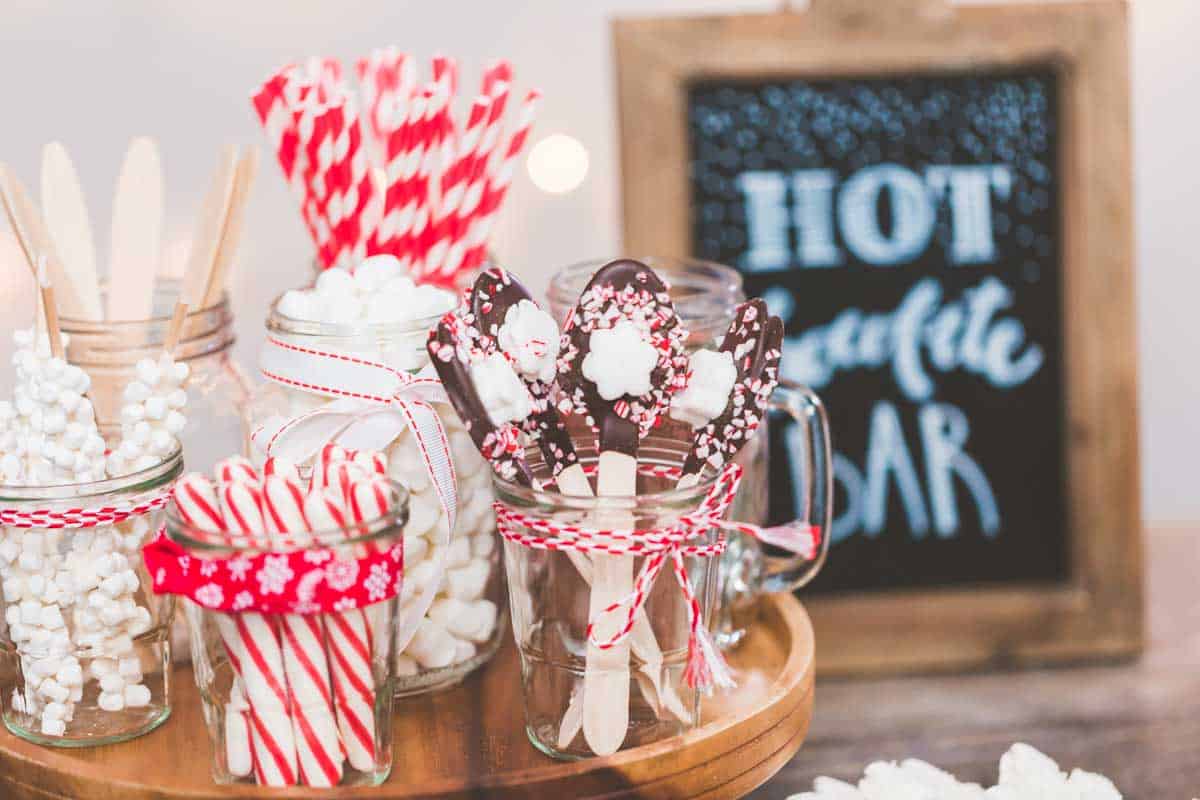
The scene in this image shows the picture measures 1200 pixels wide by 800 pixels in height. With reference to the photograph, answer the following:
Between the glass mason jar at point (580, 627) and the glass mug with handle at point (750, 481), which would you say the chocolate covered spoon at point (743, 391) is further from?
the glass mug with handle at point (750, 481)

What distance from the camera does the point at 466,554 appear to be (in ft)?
2.48

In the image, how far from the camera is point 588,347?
0.63 meters

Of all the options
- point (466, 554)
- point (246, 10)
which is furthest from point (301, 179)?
point (246, 10)

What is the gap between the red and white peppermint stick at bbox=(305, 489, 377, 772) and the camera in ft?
2.00

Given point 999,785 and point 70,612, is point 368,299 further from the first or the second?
point 999,785

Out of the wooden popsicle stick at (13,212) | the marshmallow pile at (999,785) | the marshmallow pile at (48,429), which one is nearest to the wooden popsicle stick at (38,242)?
the wooden popsicle stick at (13,212)

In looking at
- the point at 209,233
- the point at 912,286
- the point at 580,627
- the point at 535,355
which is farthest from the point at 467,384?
the point at 912,286

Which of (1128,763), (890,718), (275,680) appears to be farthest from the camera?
(890,718)

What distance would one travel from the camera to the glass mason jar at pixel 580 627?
26.5 inches

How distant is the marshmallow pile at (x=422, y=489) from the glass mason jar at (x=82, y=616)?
3.5 inches

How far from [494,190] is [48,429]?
0.30 meters

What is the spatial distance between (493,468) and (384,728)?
138mm

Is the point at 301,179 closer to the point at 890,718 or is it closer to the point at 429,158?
the point at 429,158

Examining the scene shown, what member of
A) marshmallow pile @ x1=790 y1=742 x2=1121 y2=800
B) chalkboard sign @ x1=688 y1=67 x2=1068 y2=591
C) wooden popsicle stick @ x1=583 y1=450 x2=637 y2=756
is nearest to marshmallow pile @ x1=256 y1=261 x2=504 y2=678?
wooden popsicle stick @ x1=583 y1=450 x2=637 y2=756
